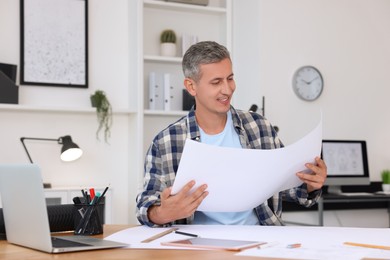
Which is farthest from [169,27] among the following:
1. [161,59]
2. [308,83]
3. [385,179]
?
[385,179]

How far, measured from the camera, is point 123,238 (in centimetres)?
165

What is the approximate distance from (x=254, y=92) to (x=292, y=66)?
0.39 metres

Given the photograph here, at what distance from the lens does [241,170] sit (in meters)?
1.70

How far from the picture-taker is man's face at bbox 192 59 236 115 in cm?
216

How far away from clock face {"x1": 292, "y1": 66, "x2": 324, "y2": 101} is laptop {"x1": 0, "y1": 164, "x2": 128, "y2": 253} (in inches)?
127

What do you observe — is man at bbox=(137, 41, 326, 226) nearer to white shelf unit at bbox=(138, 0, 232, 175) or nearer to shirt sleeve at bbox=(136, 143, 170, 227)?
shirt sleeve at bbox=(136, 143, 170, 227)

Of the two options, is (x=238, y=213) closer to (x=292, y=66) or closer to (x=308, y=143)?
(x=308, y=143)

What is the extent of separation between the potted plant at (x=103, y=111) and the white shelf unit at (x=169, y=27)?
266mm

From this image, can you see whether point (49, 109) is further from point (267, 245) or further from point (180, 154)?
point (267, 245)

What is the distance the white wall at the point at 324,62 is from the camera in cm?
455

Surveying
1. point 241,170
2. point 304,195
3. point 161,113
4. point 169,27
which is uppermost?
point 169,27

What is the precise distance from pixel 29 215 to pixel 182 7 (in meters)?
3.32

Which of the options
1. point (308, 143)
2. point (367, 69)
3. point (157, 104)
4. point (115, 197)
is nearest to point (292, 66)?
point (367, 69)

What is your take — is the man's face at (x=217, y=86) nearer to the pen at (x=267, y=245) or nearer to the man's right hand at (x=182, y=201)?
the man's right hand at (x=182, y=201)
